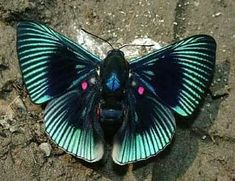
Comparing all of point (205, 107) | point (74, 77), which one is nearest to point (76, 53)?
point (74, 77)

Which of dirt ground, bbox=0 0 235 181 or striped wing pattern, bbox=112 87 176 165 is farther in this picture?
dirt ground, bbox=0 0 235 181

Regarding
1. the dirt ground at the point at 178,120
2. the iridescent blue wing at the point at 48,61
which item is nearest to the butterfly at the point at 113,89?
the iridescent blue wing at the point at 48,61

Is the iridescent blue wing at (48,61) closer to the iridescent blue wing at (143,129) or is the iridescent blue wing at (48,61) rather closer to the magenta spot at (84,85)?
the magenta spot at (84,85)

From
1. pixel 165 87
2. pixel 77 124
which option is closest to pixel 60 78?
pixel 77 124

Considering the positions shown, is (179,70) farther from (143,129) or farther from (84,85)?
(84,85)

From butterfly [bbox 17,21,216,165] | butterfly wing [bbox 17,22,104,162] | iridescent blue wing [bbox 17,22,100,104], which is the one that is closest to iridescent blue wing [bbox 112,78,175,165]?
butterfly [bbox 17,21,216,165]

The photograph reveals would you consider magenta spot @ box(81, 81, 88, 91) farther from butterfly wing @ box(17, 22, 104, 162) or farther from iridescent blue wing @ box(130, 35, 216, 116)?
iridescent blue wing @ box(130, 35, 216, 116)
